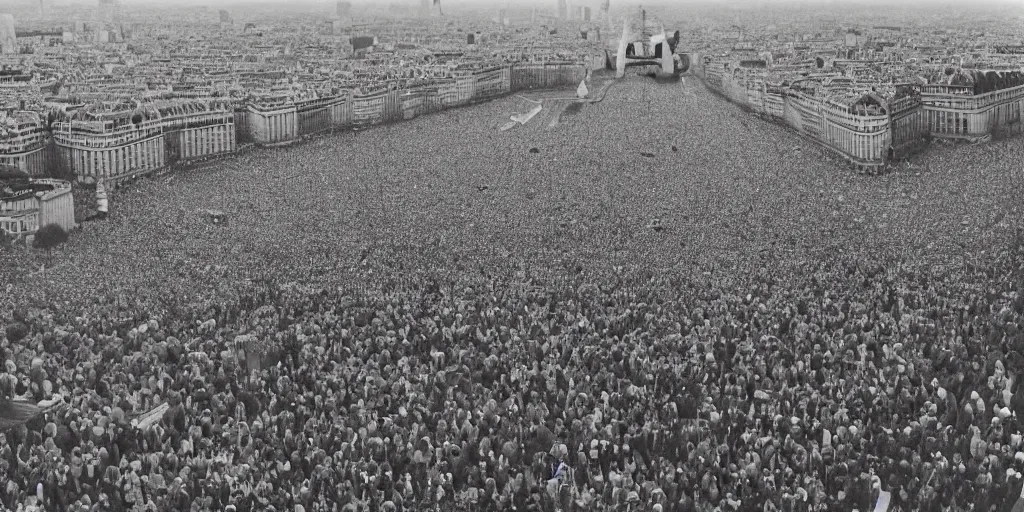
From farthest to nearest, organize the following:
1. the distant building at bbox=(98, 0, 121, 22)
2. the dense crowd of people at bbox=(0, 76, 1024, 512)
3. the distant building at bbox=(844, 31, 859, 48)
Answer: the distant building at bbox=(98, 0, 121, 22) < the distant building at bbox=(844, 31, 859, 48) < the dense crowd of people at bbox=(0, 76, 1024, 512)

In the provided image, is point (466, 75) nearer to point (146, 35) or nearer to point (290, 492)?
point (290, 492)

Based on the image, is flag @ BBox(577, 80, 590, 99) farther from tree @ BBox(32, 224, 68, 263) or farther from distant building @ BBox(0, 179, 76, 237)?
tree @ BBox(32, 224, 68, 263)

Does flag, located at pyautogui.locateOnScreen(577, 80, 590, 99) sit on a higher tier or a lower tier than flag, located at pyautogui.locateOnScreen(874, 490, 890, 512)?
higher

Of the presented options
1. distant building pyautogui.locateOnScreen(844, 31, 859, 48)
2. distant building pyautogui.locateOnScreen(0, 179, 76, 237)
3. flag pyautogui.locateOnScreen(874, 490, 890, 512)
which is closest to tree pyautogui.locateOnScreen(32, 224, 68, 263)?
distant building pyautogui.locateOnScreen(0, 179, 76, 237)

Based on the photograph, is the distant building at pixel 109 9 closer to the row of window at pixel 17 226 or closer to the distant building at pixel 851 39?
the distant building at pixel 851 39

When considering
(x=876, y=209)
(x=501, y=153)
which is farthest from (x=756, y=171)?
(x=501, y=153)

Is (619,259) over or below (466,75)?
below
